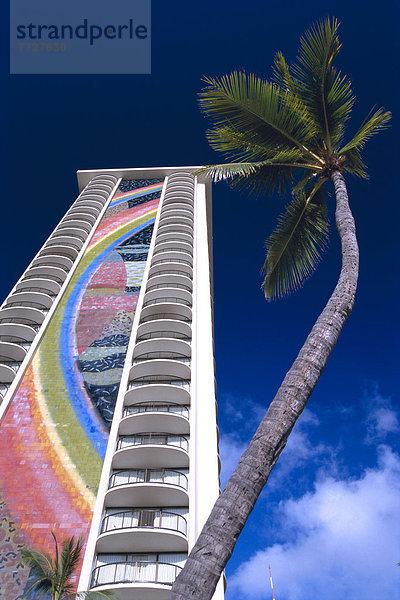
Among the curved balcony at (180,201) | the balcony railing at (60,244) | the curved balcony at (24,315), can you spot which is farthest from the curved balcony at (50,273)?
the curved balcony at (180,201)

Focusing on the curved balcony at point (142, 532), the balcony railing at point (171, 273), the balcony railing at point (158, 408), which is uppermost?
the balcony railing at point (171, 273)

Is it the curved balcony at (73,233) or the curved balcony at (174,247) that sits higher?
the curved balcony at (73,233)

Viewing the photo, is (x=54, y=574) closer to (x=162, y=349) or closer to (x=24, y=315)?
(x=162, y=349)

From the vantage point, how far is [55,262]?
4025 centimetres

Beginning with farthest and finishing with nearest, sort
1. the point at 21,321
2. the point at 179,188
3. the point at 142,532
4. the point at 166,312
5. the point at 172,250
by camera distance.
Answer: the point at 179,188 < the point at 172,250 < the point at 21,321 < the point at 166,312 < the point at 142,532

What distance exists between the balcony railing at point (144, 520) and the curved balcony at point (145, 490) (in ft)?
1.47

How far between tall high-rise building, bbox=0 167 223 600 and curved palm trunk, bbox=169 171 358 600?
9.53m

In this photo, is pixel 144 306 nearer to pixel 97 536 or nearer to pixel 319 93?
pixel 97 536

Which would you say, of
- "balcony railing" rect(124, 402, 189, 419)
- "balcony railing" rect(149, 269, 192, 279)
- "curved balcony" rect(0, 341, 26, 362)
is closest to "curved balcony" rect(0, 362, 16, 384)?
"curved balcony" rect(0, 341, 26, 362)

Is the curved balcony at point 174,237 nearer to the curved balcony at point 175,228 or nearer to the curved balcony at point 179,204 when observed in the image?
the curved balcony at point 175,228

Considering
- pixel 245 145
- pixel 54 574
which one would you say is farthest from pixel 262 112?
pixel 54 574

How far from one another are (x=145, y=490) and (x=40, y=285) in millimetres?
21064

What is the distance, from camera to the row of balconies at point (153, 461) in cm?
1750

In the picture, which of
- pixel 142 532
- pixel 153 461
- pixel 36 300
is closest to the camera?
pixel 142 532
